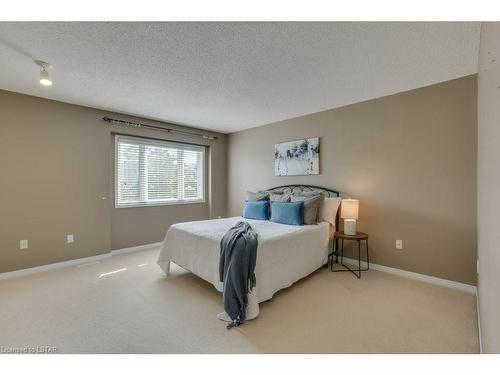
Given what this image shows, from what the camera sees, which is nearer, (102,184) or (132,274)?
(132,274)

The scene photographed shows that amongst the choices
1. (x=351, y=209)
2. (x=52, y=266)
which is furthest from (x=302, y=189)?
(x=52, y=266)

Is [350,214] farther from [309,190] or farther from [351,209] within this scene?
[309,190]

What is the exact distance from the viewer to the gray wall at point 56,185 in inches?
118

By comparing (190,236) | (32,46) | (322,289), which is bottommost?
(322,289)

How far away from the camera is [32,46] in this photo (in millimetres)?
1975

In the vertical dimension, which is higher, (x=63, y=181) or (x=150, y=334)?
(x=63, y=181)

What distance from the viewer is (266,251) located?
231 cm

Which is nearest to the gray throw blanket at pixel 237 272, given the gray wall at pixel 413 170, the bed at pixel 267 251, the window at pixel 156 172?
the bed at pixel 267 251

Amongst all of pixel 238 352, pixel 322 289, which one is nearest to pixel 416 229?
pixel 322 289

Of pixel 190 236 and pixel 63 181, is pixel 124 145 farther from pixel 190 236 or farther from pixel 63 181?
pixel 190 236

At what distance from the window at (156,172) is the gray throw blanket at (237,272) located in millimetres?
2743

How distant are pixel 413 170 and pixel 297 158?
1751 millimetres

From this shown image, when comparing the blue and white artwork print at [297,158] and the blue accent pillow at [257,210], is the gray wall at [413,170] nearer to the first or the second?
the blue and white artwork print at [297,158]
